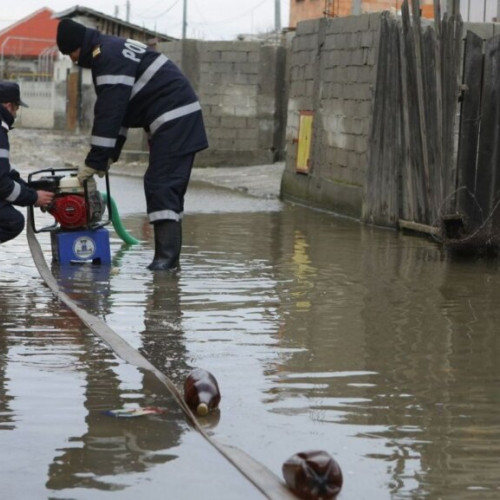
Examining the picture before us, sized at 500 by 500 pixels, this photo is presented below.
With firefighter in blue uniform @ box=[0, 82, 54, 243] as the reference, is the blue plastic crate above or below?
below

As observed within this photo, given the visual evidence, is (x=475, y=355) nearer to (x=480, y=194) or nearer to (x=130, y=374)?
(x=130, y=374)

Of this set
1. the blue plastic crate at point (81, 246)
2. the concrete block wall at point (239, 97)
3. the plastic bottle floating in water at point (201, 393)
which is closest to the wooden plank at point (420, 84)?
the blue plastic crate at point (81, 246)

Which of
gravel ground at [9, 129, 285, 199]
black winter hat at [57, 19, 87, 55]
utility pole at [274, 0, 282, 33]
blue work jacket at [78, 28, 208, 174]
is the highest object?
utility pole at [274, 0, 282, 33]

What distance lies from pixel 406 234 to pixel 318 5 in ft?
90.0

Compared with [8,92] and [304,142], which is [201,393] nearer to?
[8,92]

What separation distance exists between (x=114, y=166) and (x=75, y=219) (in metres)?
15.3

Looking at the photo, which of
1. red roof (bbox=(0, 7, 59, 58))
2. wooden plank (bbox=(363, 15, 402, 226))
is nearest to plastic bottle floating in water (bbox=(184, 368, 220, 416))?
wooden plank (bbox=(363, 15, 402, 226))

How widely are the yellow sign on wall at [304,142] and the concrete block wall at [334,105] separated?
0.29 feet

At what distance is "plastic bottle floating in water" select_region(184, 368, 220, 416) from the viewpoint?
4.80 m

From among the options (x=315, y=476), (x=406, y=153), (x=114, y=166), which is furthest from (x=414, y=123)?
(x=114, y=166)

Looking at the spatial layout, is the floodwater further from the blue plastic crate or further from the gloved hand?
the gloved hand

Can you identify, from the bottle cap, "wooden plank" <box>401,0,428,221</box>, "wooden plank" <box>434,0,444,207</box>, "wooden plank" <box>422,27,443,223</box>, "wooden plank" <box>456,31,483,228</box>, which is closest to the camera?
the bottle cap

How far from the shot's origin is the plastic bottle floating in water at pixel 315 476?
150 inches

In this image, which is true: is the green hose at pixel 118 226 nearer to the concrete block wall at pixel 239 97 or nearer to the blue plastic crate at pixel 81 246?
the blue plastic crate at pixel 81 246
